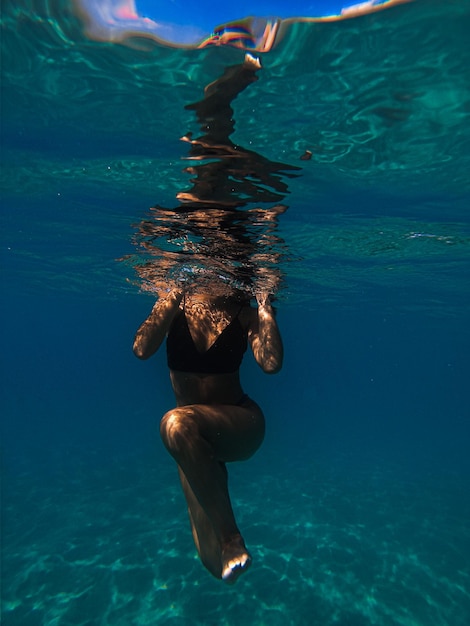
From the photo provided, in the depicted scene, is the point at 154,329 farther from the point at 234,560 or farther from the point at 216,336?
the point at 234,560

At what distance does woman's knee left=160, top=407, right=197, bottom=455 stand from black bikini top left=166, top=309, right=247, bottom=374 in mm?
1143

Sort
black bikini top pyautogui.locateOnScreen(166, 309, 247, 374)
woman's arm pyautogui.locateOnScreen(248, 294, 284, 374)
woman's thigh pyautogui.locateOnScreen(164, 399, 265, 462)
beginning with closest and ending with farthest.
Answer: woman's thigh pyautogui.locateOnScreen(164, 399, 265, 462)
woman's arm pyautogui.locateOnScreen(248, 294, 284, 374)
black bikini top pyautogui.locateOnScreen(166, 309, 247, 374)

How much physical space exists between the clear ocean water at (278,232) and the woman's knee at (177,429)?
15.2 ft

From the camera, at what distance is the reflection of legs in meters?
4.12

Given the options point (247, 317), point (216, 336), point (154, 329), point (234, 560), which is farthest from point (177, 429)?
point (247, 317)

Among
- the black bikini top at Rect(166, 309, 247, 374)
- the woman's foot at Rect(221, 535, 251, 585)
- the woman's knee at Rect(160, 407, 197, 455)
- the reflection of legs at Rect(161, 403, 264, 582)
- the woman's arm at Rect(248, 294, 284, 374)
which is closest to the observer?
the woman's foot at Rect(221, 535, 251, 585)

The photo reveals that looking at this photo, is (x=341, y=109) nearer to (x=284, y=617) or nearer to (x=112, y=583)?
(x=284, y=617)

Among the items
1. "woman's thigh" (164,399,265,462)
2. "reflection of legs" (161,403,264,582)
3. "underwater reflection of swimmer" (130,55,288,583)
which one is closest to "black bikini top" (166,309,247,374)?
"underwater reflection of swimmer" (130,55,288,583)

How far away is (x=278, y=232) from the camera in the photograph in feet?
40.1

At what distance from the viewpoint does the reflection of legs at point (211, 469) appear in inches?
162

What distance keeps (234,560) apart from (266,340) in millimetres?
2655

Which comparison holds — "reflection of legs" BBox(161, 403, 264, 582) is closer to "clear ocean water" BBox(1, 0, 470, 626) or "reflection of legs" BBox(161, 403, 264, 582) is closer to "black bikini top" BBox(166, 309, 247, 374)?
"black bikini top" BBox(166, 309, 247, 374)

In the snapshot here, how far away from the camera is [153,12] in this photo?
482 cm

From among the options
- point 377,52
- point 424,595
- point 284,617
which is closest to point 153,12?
point 377,52
